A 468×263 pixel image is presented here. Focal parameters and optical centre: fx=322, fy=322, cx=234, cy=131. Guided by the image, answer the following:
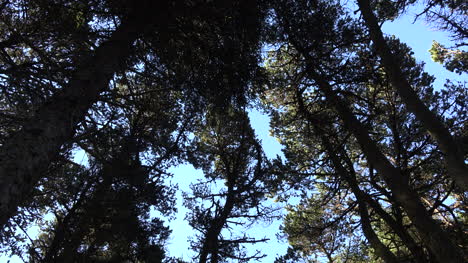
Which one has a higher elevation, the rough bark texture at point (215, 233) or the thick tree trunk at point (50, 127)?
the rough bark texture at point (215, 233)

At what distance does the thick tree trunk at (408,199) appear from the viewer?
4.86 m

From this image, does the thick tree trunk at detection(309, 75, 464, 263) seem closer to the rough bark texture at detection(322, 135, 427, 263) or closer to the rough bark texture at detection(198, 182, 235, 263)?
the rough bark texture at detection(322, 135, 427, 263)

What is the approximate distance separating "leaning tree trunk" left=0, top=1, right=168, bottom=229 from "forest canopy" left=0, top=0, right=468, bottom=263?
0.06 feet

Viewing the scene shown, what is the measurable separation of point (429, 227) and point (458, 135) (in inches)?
156

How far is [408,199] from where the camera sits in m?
5.47

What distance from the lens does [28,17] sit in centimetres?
624

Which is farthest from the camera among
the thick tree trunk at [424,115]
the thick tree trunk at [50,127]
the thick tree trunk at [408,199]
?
the thick tree trunk at [424,115]

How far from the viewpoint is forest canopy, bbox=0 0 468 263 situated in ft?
16.4

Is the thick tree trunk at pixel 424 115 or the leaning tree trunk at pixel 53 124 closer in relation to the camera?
the leaning tree trunk at pixel 53 124

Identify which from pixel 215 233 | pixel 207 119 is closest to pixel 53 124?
pixel 207 119

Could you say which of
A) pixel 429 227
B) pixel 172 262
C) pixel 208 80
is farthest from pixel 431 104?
pixel 172 262

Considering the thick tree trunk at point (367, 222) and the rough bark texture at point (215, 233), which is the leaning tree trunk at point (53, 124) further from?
the rough bark texture at point (215, 233)

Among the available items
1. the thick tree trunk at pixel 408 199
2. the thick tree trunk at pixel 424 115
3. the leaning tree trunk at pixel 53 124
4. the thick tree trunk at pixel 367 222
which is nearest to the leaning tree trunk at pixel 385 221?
the thick tree trunk at pixel 367 222

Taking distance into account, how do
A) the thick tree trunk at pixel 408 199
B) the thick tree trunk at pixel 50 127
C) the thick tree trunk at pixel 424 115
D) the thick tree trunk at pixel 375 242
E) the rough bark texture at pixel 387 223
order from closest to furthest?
1. the thick tree trunk at pixel 50 127
2. the thick tree trunk at pixel 408 199
3. the thick tree trunk at pixel 424 115
4. the rough bark texture at pixel 387 223
5. the thick tree trunk at pixel 375 242
